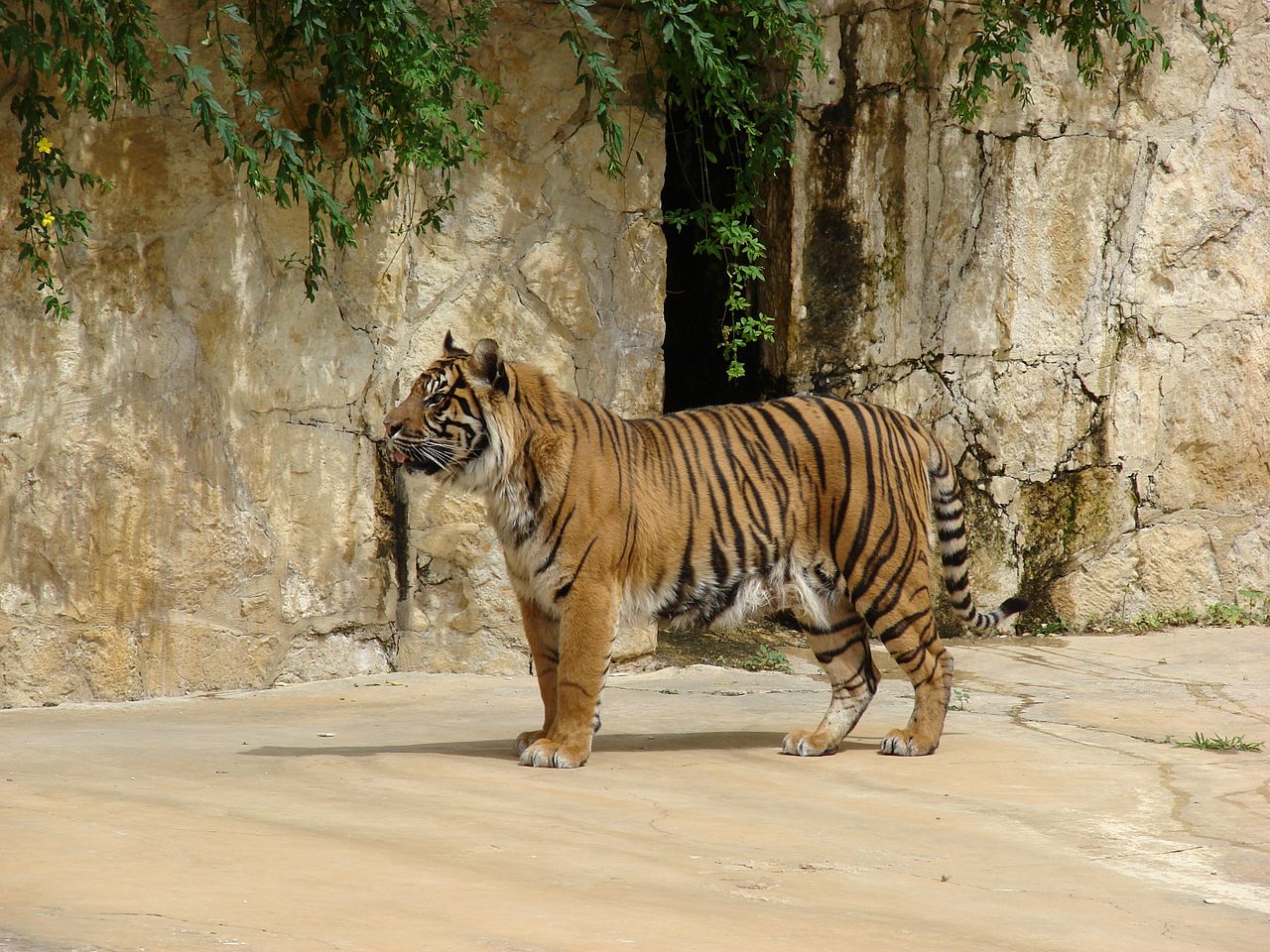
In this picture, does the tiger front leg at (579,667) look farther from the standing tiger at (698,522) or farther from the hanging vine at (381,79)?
the hanging vine at (381,79)

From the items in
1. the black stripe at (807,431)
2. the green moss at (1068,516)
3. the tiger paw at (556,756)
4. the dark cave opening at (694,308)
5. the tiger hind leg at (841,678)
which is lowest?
the tiger paw at (556,756)

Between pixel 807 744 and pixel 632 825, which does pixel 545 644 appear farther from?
pixel 632 825

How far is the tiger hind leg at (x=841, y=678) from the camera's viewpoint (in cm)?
478

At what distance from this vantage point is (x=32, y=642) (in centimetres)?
546

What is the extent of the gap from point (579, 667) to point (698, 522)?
2.22 ft

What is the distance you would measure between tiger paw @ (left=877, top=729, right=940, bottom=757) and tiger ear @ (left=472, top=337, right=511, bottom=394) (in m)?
1.74

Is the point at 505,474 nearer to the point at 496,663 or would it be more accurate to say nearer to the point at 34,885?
the point at 496,663

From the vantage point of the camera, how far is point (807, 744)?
15.6 feet

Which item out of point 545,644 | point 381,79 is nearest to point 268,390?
point 381,79

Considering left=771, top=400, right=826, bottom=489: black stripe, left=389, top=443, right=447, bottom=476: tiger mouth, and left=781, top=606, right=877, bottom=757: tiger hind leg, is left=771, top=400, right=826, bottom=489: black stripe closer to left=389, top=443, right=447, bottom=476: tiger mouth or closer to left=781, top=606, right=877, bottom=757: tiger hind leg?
left=781, top=606, right=877, bottom=757: tiger hind leg

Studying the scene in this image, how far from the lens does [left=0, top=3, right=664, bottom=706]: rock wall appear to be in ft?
18.0

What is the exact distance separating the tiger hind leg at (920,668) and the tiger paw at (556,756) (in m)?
1.08

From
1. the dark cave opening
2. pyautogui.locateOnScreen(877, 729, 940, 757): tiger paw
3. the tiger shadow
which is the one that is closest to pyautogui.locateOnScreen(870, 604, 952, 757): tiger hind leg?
pyautogui.locateOnScreen(877, 729, 940, 757): tiger paw

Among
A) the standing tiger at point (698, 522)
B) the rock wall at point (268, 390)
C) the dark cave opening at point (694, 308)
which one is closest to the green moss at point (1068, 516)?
the dark cave opening at point (694, 308)
